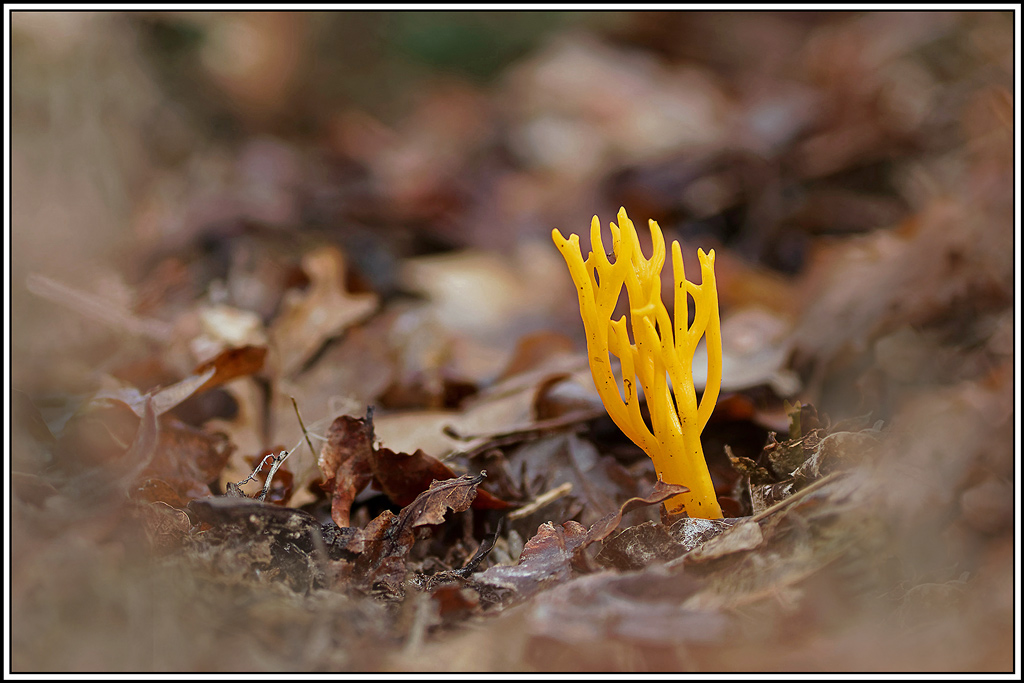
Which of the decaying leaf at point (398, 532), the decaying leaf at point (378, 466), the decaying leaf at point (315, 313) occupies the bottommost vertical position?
the decaying leaf at point (398, 532)

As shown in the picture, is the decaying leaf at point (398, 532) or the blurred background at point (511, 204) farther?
the blurred background at point (511, 204)

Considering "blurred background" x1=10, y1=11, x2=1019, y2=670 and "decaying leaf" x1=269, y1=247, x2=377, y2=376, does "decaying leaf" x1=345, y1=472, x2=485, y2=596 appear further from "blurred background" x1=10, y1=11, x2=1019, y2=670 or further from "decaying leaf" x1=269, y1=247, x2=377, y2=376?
"decaying leaf" x1=269, y1=247, x2=377, y2=376

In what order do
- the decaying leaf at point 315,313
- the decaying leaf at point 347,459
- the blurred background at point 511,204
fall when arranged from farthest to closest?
the decaying leaf at point 315,313 → the blurred background at point 511,204 → the decaying leaf at point 347,459

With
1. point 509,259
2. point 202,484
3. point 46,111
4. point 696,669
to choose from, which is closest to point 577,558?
point 696,669

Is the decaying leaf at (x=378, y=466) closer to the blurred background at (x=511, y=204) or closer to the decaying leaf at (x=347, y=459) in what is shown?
the decaying leaf at (x=347, y=459)

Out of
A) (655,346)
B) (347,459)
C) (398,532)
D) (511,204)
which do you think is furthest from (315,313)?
(511,204)

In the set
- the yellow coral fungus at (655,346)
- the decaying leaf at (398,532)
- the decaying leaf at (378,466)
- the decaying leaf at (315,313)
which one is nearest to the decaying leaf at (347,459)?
the decaying leaf at (378,466)

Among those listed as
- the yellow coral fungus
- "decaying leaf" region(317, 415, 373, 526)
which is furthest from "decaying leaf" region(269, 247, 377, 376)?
the yellow coral fungus
